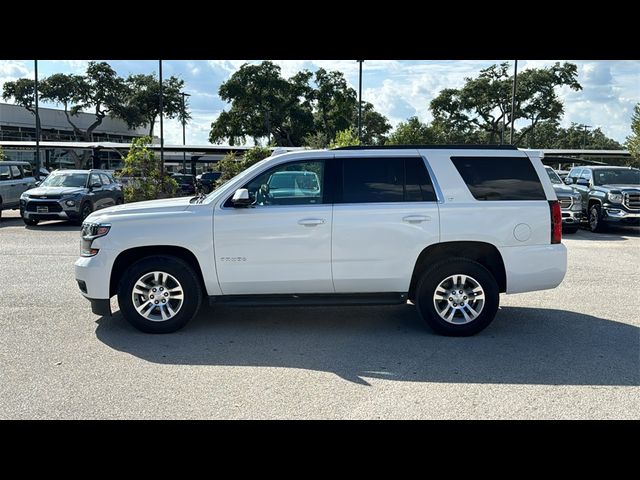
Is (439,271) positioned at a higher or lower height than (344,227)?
lower

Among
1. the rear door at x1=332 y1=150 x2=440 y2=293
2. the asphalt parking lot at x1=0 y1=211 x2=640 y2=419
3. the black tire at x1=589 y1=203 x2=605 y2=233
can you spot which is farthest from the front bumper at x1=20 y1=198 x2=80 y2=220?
the black tire at x1=589 y1=203 x2=605 y2=233

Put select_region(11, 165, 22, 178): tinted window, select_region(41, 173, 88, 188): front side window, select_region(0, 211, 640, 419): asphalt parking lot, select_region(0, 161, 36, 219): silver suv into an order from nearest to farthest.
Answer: select_region(0, 211, 640, 419): asphalt parking lot, select_region(41, 173, 88, 188): front side window, select_region(0, 161, 36, 219): silver suv, select_region(11, 165, 22, 178): tinted window

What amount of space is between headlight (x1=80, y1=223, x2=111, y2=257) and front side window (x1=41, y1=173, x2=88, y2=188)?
12.5m

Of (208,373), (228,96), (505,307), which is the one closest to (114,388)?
(208,373)

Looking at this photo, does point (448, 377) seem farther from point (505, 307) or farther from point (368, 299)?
point (505, 307)

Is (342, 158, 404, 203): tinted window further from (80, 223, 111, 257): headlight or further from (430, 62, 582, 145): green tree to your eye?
(430, 62, 582, 145): green tree

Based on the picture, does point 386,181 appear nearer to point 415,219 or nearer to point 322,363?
point 415,219

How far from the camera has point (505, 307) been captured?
739cm

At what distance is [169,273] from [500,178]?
3.78m

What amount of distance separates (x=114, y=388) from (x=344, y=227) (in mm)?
2761

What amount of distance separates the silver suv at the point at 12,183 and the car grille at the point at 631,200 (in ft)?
63.0

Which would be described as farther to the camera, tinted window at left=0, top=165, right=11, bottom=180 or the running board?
tinted window at left=0, top=165, right=11, bottom=180

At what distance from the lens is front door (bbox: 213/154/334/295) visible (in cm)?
599

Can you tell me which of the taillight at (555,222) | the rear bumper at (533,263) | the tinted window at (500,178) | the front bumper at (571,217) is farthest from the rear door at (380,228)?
the front bumper at (571,217)
